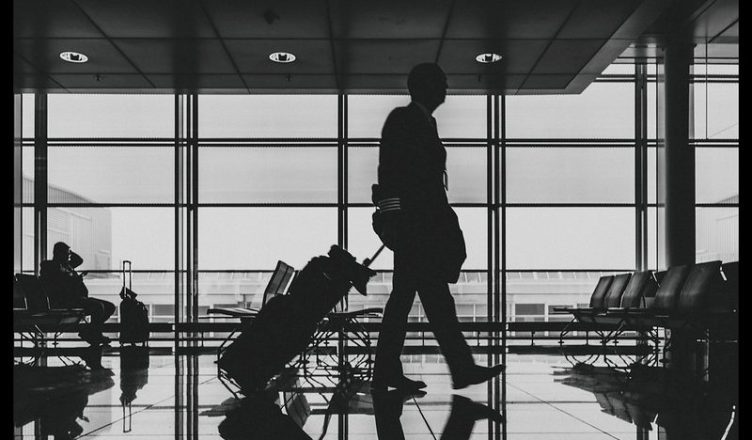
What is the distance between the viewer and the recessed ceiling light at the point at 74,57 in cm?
812

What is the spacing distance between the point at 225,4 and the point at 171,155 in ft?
15.0

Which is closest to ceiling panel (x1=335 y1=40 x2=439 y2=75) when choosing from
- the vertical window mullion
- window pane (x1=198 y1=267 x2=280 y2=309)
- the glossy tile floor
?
window pane (x1=198 y1=267 x2=280 y2=309)

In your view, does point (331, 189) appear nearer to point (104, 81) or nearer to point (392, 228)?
point (104, 81)

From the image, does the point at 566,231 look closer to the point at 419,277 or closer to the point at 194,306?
the point at 194,306

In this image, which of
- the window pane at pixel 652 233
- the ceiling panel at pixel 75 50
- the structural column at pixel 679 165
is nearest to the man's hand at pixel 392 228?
the ceiling panel at pixel 75 50

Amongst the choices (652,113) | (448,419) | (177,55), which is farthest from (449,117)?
(448,419)

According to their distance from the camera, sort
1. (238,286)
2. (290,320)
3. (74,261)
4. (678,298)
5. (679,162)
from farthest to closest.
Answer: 1. (238,286)
2. (679,162)
3. (74,261)
4. (678,298)
5. (290,320)

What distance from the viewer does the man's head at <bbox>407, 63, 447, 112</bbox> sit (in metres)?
3.75

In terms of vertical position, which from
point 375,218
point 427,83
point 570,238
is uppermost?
point 427,83

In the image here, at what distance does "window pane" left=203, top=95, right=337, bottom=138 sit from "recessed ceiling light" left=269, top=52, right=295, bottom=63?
2500mm

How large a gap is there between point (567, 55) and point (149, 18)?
4.25 m

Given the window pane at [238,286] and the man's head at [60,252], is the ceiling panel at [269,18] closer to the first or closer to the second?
the man's head at [60,252]

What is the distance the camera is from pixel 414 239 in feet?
11.8

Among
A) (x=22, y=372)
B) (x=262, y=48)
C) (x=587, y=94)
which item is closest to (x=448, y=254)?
(x=22, y=372)
